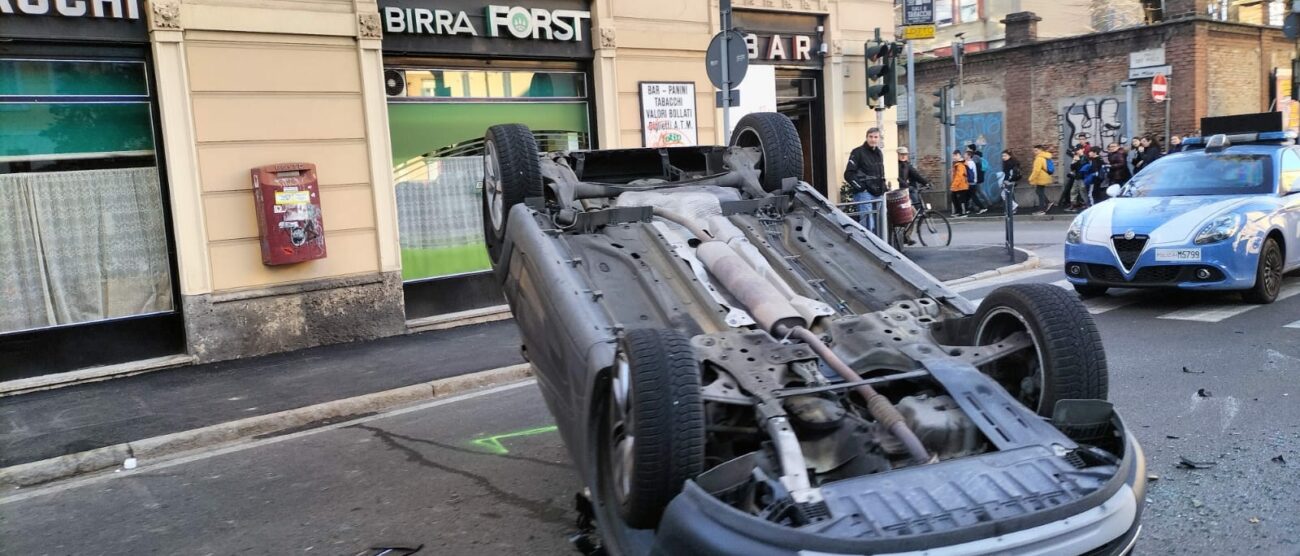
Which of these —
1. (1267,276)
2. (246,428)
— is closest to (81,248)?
(246,428)

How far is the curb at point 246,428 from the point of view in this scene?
579 centimetres

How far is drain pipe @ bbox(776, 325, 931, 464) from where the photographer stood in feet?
10.6

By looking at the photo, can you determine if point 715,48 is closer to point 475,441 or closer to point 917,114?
point 475,441

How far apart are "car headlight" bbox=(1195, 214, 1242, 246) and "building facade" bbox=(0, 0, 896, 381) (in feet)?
15.4

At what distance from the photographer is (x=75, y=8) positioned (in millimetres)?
8133

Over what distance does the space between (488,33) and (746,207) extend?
6.26 metres

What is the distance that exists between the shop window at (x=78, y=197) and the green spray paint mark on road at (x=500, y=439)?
4797 millimetres

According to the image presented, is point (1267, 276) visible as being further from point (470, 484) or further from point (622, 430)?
point (622, 430)

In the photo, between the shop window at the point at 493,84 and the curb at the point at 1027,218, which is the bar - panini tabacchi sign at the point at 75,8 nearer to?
the shop window at the point at 493,84

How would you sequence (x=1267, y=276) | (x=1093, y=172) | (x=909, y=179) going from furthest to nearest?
(x=1093, y=172)
(x=909, y=179)
(x=1267, y=276)

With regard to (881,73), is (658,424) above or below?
below

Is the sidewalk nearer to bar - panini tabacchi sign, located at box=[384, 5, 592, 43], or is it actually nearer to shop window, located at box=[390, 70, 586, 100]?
shop window, located at box=[390, 70, 586, 100]

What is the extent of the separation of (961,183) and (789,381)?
22556mm

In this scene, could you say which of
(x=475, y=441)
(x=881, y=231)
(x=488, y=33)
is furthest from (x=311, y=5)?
(x=881, y=231)
